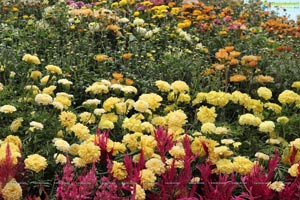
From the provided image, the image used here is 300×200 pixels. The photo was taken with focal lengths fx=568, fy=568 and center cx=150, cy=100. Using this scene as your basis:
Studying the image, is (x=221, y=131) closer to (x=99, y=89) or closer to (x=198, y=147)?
(x=198, y=147)

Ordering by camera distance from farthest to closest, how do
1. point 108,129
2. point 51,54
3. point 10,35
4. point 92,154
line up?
point 10,35 → point 51,54 → point 108,129 → point 92,154

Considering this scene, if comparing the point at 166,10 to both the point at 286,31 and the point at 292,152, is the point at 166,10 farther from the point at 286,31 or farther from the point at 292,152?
the point at 292,152

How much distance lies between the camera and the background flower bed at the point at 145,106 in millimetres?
2627

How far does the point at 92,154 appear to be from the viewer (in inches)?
108

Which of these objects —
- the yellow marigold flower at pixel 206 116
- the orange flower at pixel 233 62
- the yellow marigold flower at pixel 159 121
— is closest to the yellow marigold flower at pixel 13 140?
the yellow marigold flower at pixel 159 121

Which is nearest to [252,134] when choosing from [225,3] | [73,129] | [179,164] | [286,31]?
[179,164]

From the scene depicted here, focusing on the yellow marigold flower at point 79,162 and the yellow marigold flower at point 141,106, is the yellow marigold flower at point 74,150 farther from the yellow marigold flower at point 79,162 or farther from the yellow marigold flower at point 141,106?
the yellow marigold flower at point 141,106

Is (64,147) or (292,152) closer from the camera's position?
(64,147)

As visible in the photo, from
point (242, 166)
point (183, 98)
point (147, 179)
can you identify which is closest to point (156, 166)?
point (147, 179)

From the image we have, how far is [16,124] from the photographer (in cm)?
311

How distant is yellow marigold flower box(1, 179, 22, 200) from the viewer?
2370 mm

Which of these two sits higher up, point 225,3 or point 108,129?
point 108,129

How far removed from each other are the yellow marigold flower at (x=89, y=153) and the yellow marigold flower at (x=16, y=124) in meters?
0.51

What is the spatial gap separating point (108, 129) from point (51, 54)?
197 centimetres
